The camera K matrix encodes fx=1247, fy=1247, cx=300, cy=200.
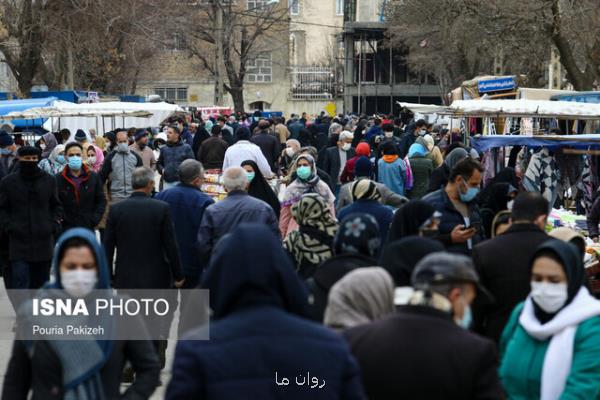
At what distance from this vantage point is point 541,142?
12727 millimetres

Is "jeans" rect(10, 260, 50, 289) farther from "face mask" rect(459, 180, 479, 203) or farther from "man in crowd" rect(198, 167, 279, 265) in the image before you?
"face mask" rect(459, 180, 479, 203)

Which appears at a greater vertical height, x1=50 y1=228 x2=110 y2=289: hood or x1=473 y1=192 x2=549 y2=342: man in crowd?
x1=50 y1=228 x2=110 y2=289: hood

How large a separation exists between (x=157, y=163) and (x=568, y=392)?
12.0 metres

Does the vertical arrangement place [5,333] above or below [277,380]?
below

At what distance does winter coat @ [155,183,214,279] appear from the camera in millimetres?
9758

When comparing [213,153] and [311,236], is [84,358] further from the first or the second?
[213,153]

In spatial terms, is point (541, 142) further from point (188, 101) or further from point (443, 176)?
point (188, 101)

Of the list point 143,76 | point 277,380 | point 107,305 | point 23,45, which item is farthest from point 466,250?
point 143,76

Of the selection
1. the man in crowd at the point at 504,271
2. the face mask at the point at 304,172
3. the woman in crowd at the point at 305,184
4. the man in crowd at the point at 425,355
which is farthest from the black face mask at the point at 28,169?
the man in crowd at the point at 425,355

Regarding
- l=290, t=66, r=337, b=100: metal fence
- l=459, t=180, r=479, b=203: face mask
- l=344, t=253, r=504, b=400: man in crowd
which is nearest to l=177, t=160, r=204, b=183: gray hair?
l=459, t=180, r=479, b=203: face mask

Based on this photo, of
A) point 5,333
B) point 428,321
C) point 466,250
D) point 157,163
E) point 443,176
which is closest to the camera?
point 428,321

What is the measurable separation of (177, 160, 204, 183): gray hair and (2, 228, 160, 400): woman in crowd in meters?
4.83

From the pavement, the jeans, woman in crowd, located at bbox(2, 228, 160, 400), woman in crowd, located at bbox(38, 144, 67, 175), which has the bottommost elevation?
the pavement

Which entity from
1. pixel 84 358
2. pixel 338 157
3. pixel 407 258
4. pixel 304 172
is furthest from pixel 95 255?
pixel 338 157
